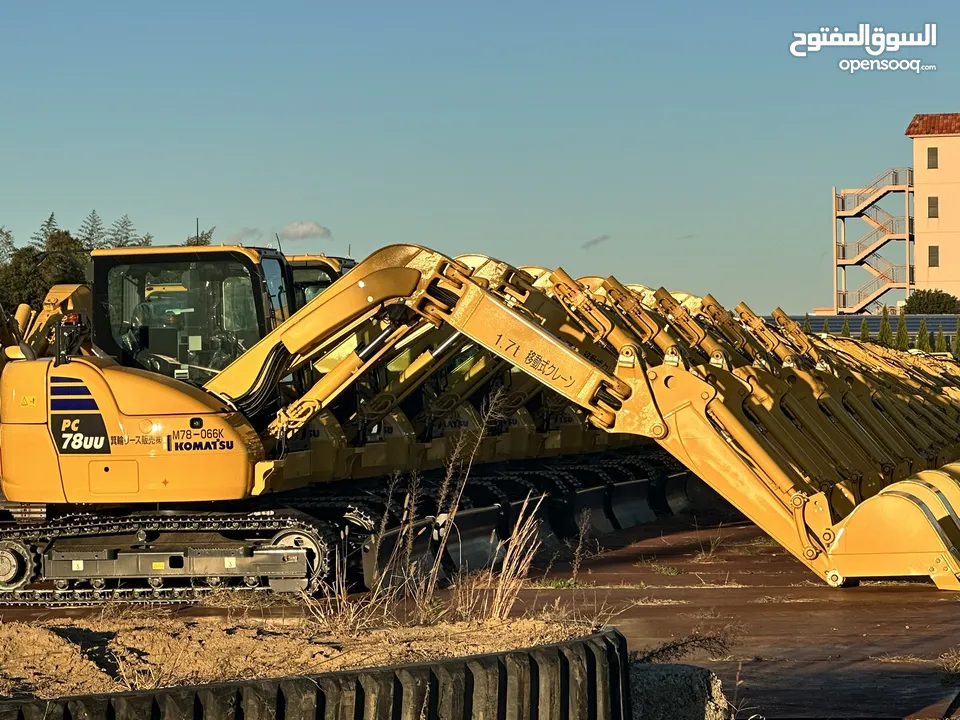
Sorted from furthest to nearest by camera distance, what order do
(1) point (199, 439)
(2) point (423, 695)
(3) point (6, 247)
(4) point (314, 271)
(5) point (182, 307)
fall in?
(3) point (6, 247) < (4) point (314, 271) < (5) point (182, 307) < (1) point (199, 439) < (2) point (423, 695)

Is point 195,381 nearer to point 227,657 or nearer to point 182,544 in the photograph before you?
point 182,544

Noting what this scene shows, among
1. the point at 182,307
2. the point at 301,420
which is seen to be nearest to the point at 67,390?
the point at 182,307

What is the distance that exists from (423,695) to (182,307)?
823 cm

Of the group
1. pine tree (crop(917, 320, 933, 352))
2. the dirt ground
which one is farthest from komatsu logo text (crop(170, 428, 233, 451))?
pine tree (crop(917, 320, 933, 352))

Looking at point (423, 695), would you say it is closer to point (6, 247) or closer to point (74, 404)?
point (74, 404)

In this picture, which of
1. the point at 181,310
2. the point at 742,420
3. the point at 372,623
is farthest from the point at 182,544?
the point at 372,623

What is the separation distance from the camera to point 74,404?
1282cm

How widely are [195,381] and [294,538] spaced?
5.79ft

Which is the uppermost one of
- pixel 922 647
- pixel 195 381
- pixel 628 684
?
pixel 195 381

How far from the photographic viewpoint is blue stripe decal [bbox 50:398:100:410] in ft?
41.9

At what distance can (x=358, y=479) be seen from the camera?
619 inches

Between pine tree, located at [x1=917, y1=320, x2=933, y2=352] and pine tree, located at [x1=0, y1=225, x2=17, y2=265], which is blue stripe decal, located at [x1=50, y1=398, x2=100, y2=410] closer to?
pine tree, located at [x1=0, y1=225, x2=17, y2=265]

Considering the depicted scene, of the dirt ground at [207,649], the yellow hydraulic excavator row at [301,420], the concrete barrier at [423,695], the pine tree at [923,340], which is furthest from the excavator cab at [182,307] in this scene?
the pine tree at [923,340]

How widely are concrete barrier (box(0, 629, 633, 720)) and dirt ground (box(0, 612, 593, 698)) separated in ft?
1.04
